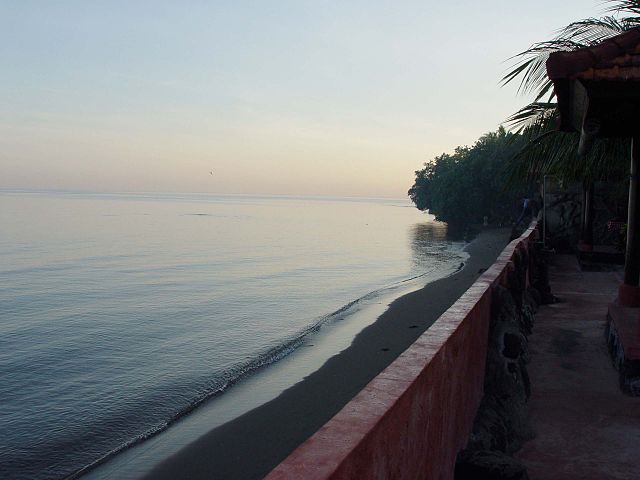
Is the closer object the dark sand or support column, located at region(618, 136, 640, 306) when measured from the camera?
the dark sand

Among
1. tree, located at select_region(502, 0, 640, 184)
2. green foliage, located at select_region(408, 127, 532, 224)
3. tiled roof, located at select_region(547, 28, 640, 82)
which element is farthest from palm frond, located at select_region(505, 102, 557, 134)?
green foliage, located at select_region(408, 127, 532, 224)

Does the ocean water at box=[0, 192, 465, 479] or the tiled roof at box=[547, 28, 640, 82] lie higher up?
the tiled roof at box=[547, 28, 640, 82]

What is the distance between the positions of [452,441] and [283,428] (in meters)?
5.35

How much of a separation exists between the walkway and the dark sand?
3.58 metres

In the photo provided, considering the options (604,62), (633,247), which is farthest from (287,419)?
(604,62)

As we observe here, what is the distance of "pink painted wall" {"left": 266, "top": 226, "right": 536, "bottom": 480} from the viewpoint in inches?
90.0

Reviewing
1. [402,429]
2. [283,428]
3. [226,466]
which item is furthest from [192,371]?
[402,429]

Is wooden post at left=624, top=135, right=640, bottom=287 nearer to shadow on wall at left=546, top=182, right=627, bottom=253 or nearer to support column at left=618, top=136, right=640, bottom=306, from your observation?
support column at left=618, top=136, right=640, bottom=306

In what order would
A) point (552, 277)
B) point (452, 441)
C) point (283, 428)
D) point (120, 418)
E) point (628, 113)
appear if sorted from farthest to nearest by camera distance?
point (552, 277)
point (120, 418)
point (283, 428)
point (628, 113)
point (452, 441)

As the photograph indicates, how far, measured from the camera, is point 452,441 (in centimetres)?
464

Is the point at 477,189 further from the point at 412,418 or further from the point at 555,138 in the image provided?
the point at 412,418

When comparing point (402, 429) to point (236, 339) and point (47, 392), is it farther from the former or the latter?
point (236, 339)

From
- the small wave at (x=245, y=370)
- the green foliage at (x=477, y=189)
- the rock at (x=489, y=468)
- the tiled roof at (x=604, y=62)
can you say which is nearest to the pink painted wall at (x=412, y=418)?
the rock at (x=489, y=468)

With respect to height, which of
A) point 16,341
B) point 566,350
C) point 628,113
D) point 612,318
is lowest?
point 16,341
